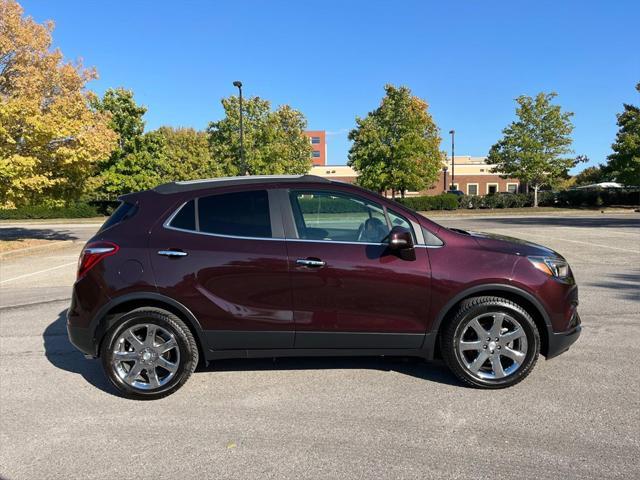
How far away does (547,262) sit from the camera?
388cm

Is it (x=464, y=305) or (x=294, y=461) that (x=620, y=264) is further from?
(x=294, y=461)

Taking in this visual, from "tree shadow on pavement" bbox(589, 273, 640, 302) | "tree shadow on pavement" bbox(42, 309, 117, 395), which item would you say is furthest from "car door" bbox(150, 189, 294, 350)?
"tree shadow on pavement" bbox(589, 273, 640, 302)

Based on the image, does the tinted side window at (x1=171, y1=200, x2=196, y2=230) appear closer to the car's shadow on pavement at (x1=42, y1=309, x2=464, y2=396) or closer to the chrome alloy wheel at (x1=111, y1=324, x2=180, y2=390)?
the chrome alloy wheel at (x1=111, y1=324, x2=180, y2=390)

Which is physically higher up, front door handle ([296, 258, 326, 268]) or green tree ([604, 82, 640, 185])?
green tree ([604, 82, 640, 185])

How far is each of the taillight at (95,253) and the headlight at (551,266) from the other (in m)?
3.32

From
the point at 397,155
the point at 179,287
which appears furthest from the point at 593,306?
the point at 397,155

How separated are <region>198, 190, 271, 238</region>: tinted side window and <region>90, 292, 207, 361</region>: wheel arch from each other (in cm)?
63

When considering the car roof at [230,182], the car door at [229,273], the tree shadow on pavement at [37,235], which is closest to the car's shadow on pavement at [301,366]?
the car door at [229,273]

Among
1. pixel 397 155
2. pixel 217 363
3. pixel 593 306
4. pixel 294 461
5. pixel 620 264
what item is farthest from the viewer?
pixel 397 155

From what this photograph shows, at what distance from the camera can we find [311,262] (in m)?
3.72

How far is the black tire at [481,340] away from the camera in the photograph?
12.4 feet

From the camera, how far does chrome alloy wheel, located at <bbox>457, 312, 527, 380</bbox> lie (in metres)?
3.82

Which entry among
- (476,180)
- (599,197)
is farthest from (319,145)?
(599,197)

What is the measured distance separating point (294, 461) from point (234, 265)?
150 cm
